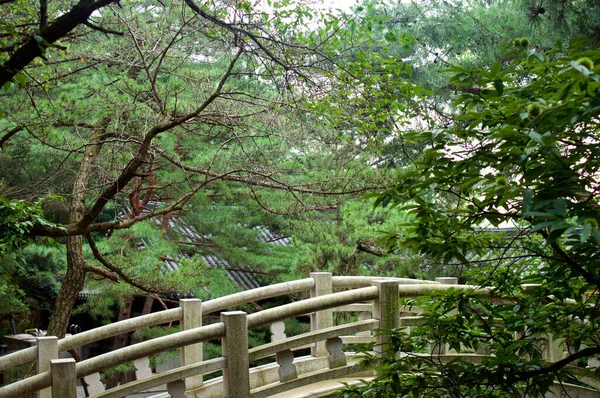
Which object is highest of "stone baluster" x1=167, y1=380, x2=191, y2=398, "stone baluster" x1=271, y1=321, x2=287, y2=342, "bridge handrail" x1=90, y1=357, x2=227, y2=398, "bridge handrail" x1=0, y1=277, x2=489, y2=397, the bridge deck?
"bridge handrail" x1=0, y1=277, x2=489, y2=397

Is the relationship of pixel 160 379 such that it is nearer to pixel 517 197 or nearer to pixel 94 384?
pixel 94 384

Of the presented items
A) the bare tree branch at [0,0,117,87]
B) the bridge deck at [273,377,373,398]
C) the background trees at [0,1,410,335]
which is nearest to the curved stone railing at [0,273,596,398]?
the bridge deck at [273,377,373,398]

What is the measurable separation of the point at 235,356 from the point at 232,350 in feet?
0.14

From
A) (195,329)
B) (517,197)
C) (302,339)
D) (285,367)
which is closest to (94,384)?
(195,329)

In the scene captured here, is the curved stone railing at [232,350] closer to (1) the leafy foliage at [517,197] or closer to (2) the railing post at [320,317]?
(2) the railing post at [320,317]

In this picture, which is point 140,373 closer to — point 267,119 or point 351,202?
point 267,119

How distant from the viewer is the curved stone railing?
378 cm

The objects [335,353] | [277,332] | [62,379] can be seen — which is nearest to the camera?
[62,379]

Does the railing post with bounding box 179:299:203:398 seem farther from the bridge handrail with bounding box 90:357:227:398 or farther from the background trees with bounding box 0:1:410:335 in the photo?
the background trees with bounding box 0:1:410:335

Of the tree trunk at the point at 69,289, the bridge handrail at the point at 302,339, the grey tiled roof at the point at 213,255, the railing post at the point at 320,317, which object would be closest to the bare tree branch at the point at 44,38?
the bridge handrail at the point at 302,339

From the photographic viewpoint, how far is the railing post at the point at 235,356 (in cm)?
403

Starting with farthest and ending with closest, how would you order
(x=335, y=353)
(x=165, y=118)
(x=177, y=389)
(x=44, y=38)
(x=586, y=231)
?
(x=165, y=118), (x=335, y=353), (x=177, y=389), (x=44, y=38), (x=586, y=231)

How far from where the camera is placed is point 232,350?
13.2 feet

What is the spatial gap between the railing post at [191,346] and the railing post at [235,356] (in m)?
0.79
